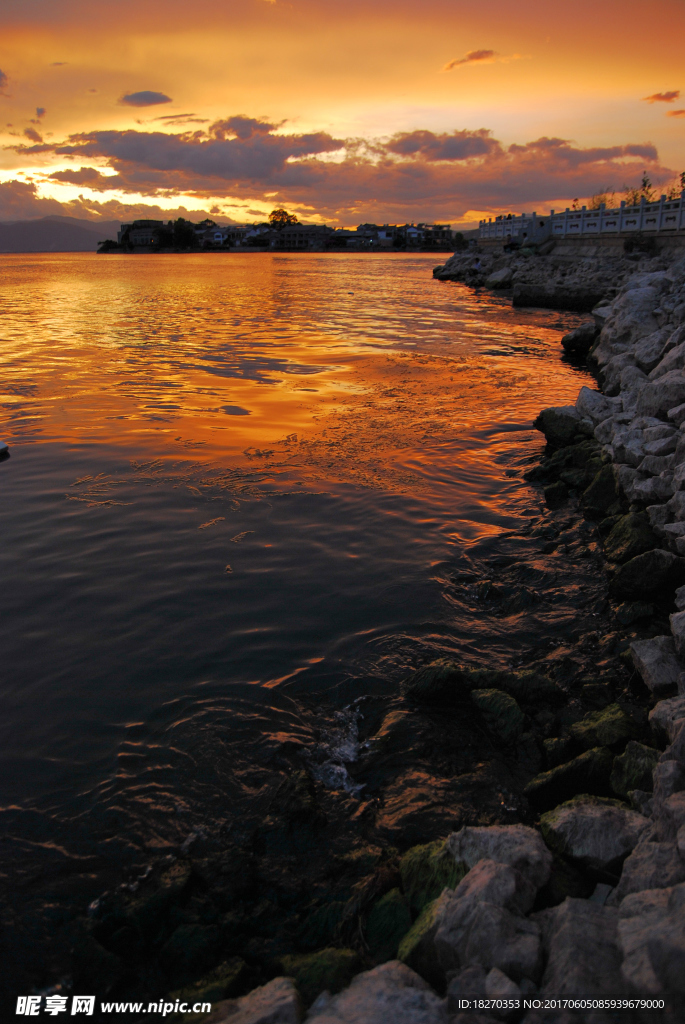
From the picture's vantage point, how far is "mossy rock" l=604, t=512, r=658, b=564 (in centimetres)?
756

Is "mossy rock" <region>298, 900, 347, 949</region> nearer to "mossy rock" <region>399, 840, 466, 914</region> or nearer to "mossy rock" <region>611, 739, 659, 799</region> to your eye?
"mossy rock" <region>399, 840, 466, 914</region>

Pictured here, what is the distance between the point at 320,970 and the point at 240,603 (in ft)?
12.8

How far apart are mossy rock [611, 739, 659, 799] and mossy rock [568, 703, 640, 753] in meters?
0.25

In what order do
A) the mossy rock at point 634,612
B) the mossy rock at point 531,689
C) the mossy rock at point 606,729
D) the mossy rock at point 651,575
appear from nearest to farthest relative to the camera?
the mossy rock at point 606,729
the mossy rock at point 531,689
the mossy rock at point 634,612
the mossy rock at point 651,575

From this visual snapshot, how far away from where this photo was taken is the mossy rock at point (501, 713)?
4.99 m

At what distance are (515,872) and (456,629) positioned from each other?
10.5 ft

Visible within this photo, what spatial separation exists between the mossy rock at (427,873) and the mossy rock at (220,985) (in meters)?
0.98

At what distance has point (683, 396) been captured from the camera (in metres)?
10.2

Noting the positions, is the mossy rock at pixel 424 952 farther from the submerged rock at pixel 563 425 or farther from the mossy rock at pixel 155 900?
the submerged rock at pixel 563 425

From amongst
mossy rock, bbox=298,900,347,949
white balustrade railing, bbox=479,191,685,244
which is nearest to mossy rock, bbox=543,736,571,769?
mossy rock, bbox=298,900,347,949

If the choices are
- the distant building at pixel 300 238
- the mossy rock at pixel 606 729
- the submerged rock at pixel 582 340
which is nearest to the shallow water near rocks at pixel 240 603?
the mossy rock at pixel 606 729

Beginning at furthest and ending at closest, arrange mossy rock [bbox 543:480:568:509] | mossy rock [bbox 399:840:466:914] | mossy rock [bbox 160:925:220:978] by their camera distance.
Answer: mossy rock [bbox 543:480:568:509] → mossy rock [bbox 399:840:466:914] → mossy rock [bbox 160:925:220:978]

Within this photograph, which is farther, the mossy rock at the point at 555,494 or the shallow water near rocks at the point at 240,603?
the mossy rock at the point at 555,494

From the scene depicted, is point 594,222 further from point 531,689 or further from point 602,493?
point 531,689
